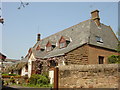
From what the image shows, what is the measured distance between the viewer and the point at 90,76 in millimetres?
5938

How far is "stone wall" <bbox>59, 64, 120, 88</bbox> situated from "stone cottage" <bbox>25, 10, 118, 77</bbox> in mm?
11333

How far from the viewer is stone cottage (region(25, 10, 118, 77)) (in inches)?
710

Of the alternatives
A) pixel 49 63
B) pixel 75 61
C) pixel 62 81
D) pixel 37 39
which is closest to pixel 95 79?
pixel 62 81

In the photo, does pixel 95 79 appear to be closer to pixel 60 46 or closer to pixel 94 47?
pixel 94 47

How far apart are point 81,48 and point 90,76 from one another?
1242 cm

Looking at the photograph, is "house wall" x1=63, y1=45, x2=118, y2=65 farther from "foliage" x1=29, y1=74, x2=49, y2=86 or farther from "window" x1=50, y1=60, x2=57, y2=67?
"window" x1=50, y1=60, x2=57, y2=67

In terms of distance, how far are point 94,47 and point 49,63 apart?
21.8 feet

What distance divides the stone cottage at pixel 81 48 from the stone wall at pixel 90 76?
1133cm

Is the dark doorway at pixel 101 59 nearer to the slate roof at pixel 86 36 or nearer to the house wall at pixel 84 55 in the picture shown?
the house wall at pixel 84 55

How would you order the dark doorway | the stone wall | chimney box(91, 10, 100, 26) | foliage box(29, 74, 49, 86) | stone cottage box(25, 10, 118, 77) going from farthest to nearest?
chimney box(91, 10, 100, 26) → the dark doorway → stone cottage box(25, 10, 118, 77) → foliage box(29, 74, 49, 86) → the stone wall

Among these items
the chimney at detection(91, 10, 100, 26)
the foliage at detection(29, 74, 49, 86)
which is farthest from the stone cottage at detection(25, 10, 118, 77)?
the foliage at detection(29, 74, 49, 86)

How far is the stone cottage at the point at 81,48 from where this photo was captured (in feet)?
59.2

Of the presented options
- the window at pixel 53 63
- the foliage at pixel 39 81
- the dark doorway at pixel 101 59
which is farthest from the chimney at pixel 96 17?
the foliage at pixel 39 81

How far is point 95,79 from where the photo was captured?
587 centimetres
